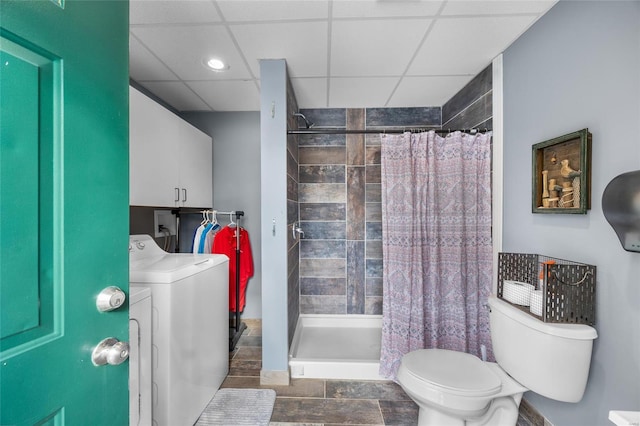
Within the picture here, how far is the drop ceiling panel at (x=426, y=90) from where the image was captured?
6.84ft

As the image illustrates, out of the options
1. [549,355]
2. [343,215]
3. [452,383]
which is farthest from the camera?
[343,215]

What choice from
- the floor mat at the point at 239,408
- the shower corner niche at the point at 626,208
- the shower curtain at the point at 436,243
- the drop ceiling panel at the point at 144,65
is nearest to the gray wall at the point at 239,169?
the drop ceiling panel at the point at 144,65

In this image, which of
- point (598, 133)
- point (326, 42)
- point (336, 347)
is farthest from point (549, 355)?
point (326, 42)

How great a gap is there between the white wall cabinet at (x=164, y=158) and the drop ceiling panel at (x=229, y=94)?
33 centimetres

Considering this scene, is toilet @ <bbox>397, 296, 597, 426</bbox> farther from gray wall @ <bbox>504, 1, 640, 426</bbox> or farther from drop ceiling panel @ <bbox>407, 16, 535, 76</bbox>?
drop ceiling panel @ <bbox>407, 16, 535, 76</bbox>

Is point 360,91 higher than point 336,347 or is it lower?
higher

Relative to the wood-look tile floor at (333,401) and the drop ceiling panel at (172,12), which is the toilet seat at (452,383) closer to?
the wood-look tile floor at (333,401)

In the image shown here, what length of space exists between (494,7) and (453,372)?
192cm

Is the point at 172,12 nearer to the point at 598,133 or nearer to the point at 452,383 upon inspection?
the point at 598,133

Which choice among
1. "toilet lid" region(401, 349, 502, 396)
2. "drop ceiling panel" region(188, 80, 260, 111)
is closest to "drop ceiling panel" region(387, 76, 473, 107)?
"drop ceiling panel" region(188, 80, 260, 111)

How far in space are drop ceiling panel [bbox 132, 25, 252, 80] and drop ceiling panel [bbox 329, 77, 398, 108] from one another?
0.76 meters

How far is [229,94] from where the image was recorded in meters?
2.33

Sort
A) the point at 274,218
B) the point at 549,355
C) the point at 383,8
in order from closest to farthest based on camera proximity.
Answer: the point at 549,355
the point at 383,8
the point at 274,218

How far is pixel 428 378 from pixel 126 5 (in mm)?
1811
